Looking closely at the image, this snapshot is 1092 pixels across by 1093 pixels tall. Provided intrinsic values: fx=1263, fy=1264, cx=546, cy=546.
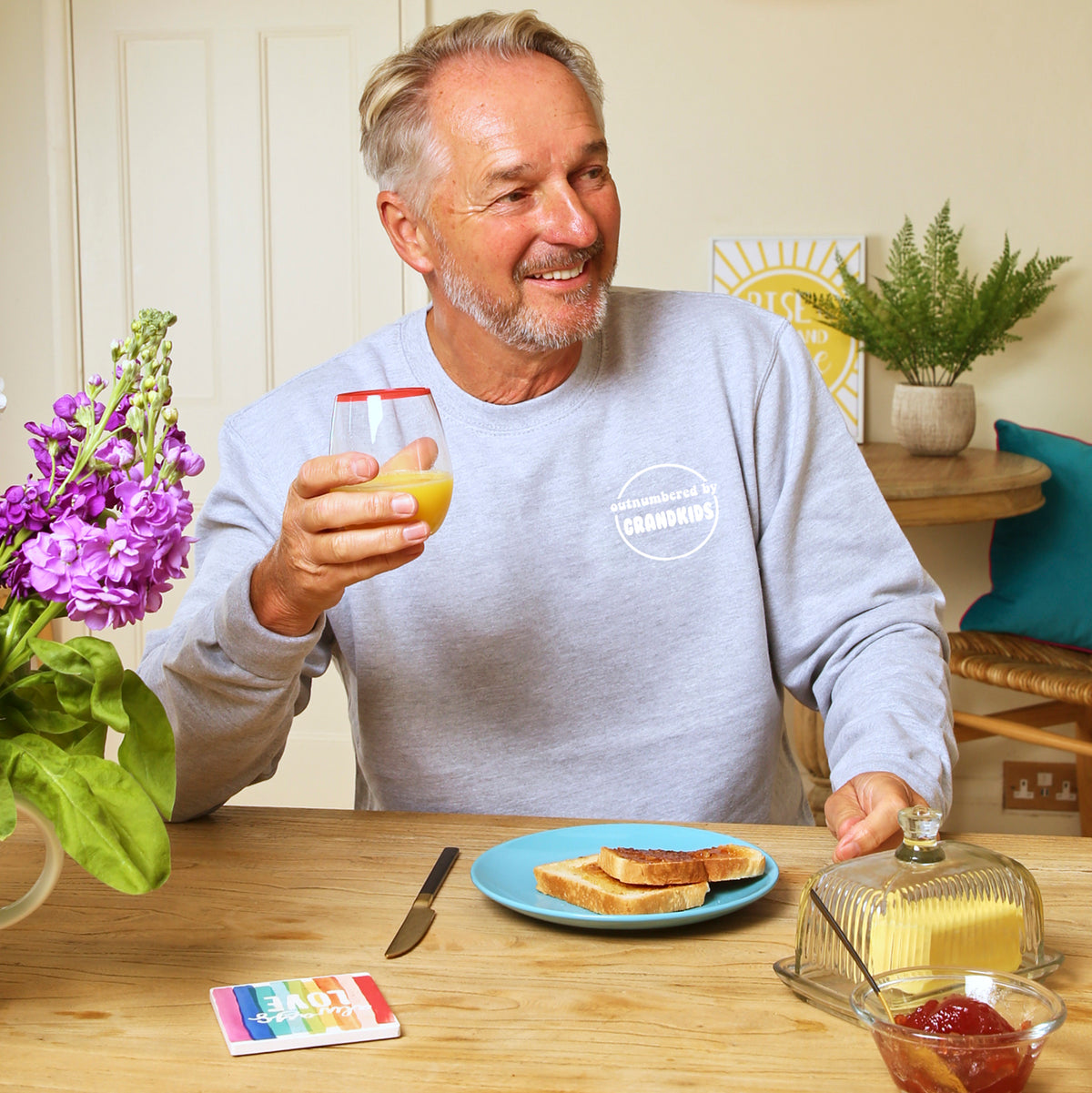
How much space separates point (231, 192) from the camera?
11.0 feet

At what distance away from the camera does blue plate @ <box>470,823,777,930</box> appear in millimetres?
912

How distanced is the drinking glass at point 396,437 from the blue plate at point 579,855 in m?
0.30

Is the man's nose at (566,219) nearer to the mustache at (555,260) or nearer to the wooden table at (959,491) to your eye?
the mustache at (555,260)

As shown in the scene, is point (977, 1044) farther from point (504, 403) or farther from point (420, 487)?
point (504, 403)

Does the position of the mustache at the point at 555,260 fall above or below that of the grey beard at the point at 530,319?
above

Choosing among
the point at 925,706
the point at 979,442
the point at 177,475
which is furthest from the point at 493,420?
the point at 979,442

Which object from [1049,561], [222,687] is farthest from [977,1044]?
[1049,561]

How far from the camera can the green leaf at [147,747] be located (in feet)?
2.60

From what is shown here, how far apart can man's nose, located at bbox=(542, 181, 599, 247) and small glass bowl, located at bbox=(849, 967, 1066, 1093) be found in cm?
94

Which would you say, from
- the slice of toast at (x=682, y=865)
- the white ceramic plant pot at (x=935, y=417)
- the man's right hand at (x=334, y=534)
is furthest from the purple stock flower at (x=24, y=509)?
the white ceramic plant pot at (x=935, y=417)

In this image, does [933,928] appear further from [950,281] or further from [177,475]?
[950,281]

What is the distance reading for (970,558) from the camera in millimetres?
3248

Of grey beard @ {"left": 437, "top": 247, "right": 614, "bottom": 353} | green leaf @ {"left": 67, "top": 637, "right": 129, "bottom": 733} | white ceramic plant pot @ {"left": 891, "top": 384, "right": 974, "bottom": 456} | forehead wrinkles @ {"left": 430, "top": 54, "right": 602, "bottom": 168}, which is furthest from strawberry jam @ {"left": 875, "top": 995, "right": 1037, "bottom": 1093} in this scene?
white ceramic plant pot @ {"left": 891, "top": 384, "right": 974, "bottom": 456}

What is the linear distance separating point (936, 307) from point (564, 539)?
1.77 m
